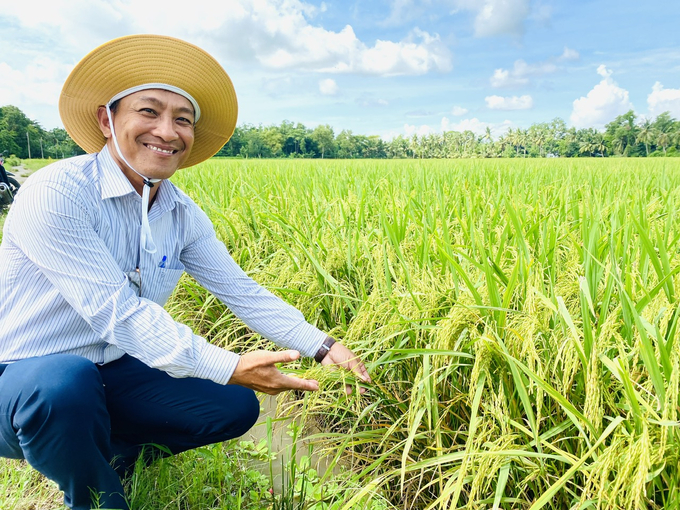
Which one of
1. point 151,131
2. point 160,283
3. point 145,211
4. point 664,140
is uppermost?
point 664,140

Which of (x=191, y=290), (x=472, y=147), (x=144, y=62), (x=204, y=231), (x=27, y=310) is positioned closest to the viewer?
(x=27, y=310)

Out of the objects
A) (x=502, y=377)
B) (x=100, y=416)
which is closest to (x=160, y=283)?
(x=100, y=416)

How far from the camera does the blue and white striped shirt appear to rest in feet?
3.91

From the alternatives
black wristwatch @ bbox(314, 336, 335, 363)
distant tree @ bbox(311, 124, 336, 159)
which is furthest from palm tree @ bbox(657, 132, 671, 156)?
black wristwatch @ bbox(314, 336, 335, 363)

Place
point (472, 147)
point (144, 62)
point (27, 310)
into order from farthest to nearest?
point (472, 147) < point (144, 62) < point (27, 310)

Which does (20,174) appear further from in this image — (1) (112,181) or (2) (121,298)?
(2) (121,298)

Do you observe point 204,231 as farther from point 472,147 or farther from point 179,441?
point 472,147

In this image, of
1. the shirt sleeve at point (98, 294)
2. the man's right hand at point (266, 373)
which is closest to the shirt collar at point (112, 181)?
the shirt sleeve at point (98, 294)

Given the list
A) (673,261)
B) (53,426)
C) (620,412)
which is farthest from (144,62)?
(673,261)

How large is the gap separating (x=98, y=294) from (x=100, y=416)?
0.31 meters

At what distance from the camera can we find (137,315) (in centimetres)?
119

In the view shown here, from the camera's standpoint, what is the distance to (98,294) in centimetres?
119

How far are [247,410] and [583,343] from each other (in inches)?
36.5

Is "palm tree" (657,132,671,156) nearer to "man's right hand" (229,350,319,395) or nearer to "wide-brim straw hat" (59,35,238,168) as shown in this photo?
"wide-brim straw hat" (59,35,238,168)
